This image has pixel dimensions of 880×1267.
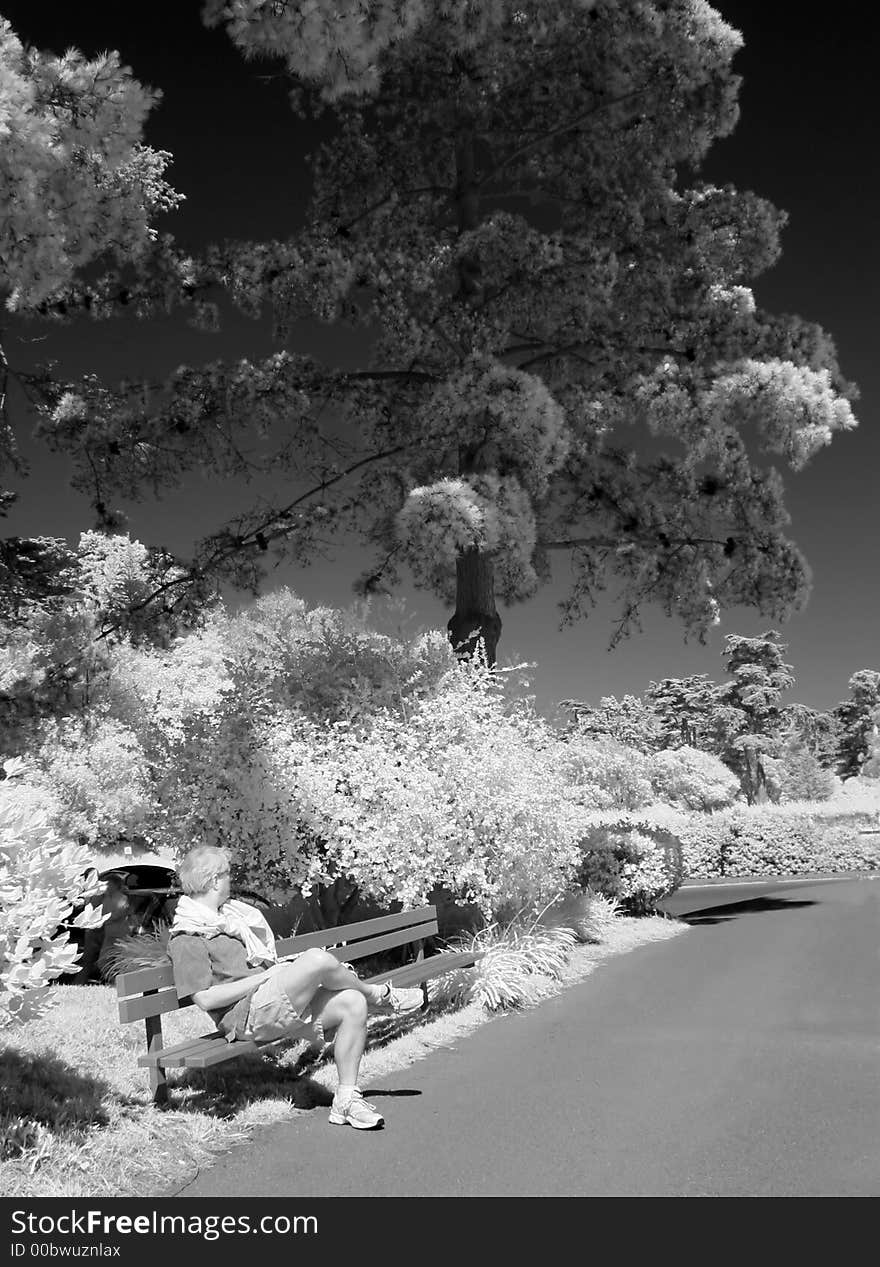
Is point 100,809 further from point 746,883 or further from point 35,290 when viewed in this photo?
point 35,290

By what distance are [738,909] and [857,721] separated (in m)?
64.6

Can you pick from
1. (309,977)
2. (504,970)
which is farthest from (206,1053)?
(504,970)

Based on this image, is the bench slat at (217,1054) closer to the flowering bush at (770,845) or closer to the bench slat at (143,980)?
the bench slat at (143,980)

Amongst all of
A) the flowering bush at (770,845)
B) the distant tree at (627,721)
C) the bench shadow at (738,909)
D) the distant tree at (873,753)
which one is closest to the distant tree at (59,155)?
the bench shadow at (738,909)

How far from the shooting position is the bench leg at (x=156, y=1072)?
5.46 metres

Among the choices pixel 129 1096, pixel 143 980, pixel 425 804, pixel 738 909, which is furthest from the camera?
pixel 738 909

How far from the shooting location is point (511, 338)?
13.6m

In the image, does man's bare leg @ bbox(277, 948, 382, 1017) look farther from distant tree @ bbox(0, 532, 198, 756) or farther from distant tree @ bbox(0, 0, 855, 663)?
distant tree @ bbox(0, 532, 198, 756)

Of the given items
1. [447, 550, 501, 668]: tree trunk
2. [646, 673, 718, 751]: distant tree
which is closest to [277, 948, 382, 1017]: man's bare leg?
[447, 550, 501, 668]: tree trunk

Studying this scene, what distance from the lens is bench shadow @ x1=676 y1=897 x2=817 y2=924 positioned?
17703 mm

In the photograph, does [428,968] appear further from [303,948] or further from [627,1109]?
[627,1109]

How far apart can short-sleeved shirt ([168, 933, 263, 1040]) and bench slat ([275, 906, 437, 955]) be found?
0.83 m

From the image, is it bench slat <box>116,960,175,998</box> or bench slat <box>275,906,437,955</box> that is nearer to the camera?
bench slat <box>116,960,175,998</box>

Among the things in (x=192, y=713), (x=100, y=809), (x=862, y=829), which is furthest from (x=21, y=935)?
(x=862, y=829)
